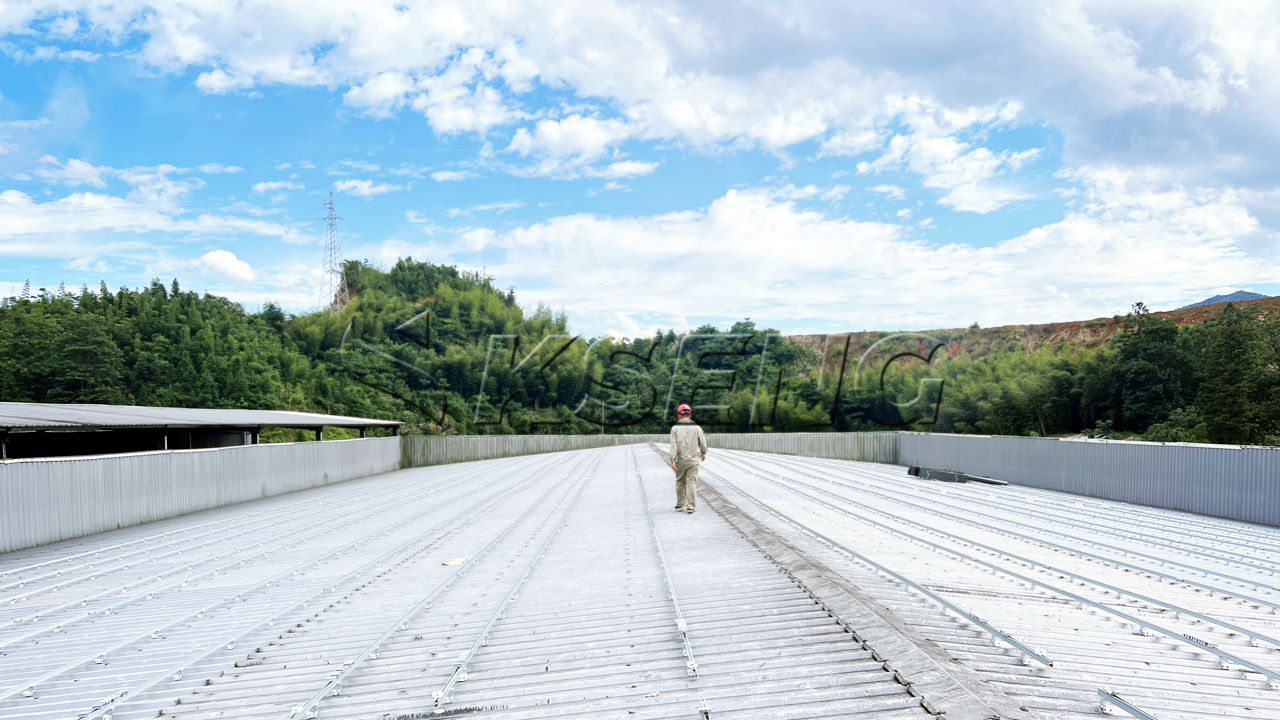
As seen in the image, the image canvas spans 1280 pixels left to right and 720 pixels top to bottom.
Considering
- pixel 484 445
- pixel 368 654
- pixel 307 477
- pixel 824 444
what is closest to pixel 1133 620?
pixel 368 654

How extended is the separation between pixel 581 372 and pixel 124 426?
2080 inches

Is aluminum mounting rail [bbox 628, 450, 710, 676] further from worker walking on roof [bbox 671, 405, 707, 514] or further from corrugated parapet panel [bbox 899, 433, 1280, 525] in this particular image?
corrugated parapet panel [bbox 899, 433, 1280, 525]

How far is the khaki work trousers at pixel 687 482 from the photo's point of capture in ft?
29.8

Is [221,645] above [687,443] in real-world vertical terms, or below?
below

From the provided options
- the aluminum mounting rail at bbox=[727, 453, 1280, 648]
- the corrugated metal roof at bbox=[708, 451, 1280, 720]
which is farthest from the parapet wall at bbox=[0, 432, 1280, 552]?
the aluminum mounting rail at bbox=[727, 453, 1280, 648]

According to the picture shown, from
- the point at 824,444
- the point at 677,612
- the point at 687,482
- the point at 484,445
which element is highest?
the point at 687,482

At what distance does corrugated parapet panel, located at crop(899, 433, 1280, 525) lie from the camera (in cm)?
1138

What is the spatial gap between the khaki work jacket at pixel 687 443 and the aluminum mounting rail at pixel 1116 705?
218 inches

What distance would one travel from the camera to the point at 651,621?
4805mm

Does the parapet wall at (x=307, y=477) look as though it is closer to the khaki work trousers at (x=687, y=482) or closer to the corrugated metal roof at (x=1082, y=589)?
the corrugated metal roof at (x=1082, y=589)

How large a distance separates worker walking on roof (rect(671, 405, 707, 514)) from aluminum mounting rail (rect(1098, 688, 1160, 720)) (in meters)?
5.21

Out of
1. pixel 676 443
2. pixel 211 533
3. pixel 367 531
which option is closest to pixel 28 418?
pixel 211 533

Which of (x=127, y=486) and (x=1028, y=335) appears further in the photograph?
(x=1028, y=335)

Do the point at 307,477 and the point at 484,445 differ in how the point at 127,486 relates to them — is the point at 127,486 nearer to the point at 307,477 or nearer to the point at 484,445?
the point at 307,477
